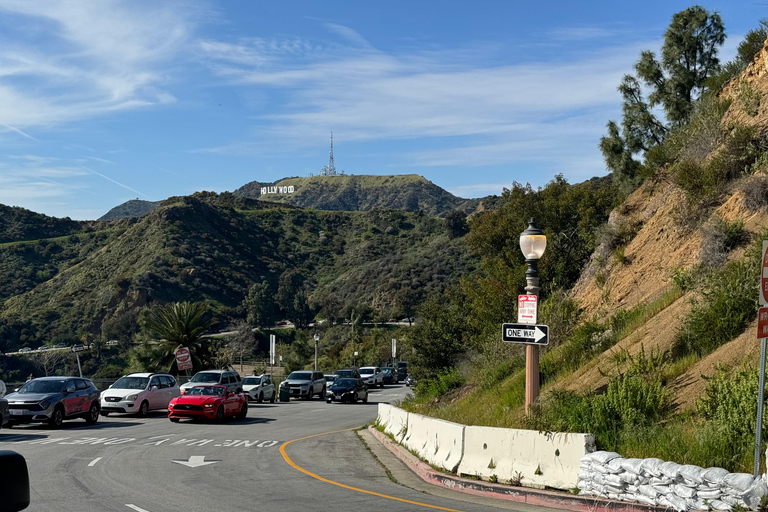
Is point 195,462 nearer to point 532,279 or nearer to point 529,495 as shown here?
point 529,495

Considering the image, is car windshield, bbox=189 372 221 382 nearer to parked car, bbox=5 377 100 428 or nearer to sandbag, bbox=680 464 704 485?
parked car, bbox=5 377 100 428

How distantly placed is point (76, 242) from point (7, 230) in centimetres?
901

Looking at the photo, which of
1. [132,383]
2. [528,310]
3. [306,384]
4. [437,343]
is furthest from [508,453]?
[306,384]

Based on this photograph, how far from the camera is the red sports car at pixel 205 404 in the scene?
24219mm

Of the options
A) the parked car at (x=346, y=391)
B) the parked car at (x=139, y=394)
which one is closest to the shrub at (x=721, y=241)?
the parked car at (x=139, y=394)

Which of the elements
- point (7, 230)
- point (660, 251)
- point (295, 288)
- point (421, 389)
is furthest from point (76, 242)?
point (660, 251)

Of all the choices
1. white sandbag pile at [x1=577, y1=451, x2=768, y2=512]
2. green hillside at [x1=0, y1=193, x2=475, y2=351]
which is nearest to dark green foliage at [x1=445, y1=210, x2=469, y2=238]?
green hillside at [x1=0, y1=193, x2=475, y2=351]

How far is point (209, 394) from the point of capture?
1004 inches

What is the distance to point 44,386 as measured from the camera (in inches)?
898

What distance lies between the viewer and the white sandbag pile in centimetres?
Answer: 847

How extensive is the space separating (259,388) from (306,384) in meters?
4.79

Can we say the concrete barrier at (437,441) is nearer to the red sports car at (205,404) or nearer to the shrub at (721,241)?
the shrub at (721,241)

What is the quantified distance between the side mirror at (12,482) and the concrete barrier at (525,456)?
8803mm

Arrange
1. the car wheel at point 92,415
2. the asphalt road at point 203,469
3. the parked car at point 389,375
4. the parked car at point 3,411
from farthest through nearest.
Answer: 1. the parked car at point 389,375
2. the car wheel at point 92,415
3. the parked car at point 3,411
4. the asphalt road at point 203,469
